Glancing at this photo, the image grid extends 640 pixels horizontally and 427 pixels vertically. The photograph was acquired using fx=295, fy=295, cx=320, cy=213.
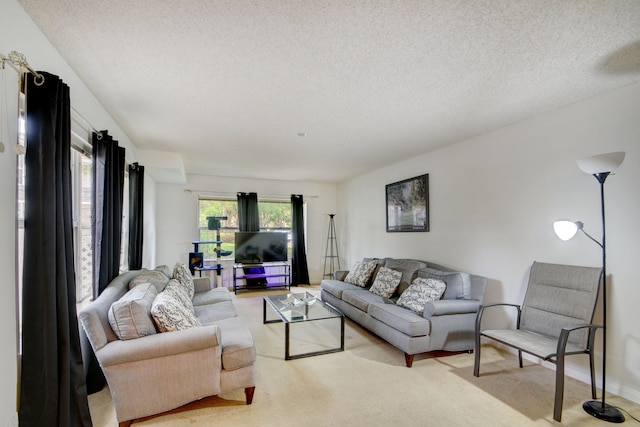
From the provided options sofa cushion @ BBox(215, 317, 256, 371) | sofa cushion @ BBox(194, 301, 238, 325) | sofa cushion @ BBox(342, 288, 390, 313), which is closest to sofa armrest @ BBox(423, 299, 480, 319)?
sofa cushion @ BBox(342, 288, 390, 313)

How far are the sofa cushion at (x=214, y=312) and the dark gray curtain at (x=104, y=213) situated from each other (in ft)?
3.03

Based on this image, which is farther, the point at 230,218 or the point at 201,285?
the point at 230,218

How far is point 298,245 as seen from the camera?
684 centimetres

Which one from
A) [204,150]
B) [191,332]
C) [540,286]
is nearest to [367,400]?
[191,332]

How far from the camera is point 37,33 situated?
66.2 inches

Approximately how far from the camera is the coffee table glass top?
Answer: 10.8 feet

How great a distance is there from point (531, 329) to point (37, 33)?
4.26m

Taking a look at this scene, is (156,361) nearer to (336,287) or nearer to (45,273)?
(45,273)

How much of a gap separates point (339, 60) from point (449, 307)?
101 inches

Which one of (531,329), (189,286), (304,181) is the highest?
(304,181)

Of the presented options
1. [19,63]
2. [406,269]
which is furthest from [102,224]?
[406,269]

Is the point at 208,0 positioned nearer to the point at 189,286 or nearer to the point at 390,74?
the point at 390,74

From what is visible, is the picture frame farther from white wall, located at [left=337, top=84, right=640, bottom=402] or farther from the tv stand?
the tv stand

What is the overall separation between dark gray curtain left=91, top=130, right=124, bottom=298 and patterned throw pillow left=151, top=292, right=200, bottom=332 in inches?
28.6
